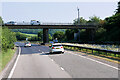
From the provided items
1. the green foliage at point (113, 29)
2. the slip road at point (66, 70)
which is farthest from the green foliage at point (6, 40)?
the green foliage at point (113, 29)

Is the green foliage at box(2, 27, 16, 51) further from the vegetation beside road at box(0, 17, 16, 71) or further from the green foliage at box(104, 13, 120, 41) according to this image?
the green foliage at box(104, 13, 120, 41)

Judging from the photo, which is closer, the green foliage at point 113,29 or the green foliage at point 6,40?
the green foliage at point 6,40

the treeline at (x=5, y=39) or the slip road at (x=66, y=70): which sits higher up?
the treeline at (x=5, y=39)

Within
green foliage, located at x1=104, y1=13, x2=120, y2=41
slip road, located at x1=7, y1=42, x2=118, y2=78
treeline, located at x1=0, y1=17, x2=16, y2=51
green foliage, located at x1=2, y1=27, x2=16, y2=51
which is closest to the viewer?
slip road, located at x1=7, y1=42, x2=118, y2=78

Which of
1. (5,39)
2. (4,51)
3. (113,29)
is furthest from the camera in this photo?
(113,29)

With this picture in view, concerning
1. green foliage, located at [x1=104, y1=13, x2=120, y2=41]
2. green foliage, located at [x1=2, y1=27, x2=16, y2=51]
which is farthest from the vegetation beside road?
green foliage, located at [x1=104, y1=13, x2=120, y2=41]

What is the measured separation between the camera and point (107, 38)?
86.2 metres

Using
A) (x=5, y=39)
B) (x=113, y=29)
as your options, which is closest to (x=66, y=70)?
(x=5, y=39)

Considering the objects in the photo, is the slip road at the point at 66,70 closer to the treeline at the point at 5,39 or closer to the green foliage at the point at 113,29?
the treeline at the point at 5,39

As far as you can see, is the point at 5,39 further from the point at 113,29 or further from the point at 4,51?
the point at 113,29

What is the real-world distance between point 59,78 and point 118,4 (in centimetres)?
10333

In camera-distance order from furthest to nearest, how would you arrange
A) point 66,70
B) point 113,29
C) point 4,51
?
1. point 113,29
2. point 4,51
3. point 66,70

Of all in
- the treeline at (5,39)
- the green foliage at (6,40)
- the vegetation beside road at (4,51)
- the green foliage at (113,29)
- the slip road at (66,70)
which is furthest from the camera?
the green foliage at (113,29)

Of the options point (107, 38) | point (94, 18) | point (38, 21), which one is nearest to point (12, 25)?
point (38, 21)
